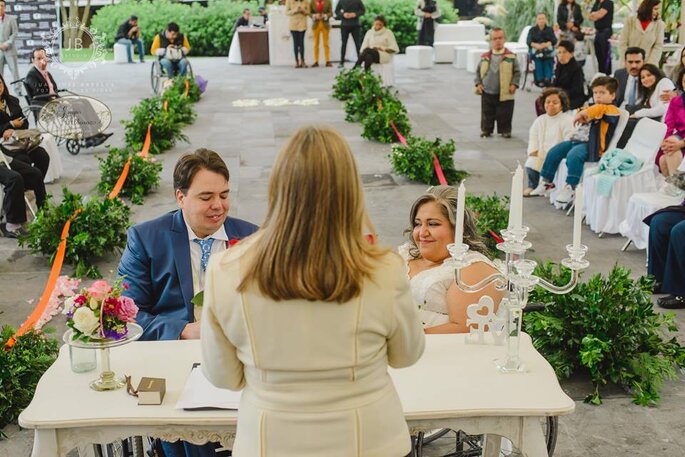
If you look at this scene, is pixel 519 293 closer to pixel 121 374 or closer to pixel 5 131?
pixel 121 374

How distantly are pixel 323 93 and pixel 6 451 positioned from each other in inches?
→ 566

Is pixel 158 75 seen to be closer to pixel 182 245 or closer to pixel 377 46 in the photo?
pixel 377 46

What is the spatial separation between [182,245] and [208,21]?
24.7 m

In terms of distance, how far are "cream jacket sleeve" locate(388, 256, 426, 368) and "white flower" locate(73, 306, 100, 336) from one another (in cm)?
121

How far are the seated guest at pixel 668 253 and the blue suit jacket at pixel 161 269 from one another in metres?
3.73

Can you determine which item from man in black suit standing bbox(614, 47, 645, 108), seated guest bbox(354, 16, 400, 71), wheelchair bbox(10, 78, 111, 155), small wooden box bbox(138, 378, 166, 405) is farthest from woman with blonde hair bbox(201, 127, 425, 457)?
seated guest bbox(354, 16, 400, 71)

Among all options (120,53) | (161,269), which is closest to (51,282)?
(161,269)

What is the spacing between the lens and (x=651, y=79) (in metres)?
10.0

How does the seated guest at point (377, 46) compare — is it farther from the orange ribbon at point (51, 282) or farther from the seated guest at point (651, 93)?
the orange ribbon at point (51, 282)

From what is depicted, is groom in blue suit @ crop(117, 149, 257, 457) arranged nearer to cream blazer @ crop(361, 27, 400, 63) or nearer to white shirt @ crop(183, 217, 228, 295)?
white shirt @ crop(183, 217, 228, 295)

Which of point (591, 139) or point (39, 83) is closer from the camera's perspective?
point (591, 139)

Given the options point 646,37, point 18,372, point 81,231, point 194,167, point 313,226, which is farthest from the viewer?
point 646,37

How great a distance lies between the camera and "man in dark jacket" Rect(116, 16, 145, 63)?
24.7m

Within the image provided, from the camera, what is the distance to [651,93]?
32.8ft
